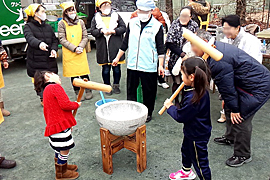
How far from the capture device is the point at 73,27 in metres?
4.22

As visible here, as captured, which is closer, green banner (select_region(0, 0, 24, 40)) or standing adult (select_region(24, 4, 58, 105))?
standing adult (select_region(24, 4, 58, 105))

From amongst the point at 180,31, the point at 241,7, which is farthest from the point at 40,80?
the point at 241,7

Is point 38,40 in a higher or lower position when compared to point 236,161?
higher

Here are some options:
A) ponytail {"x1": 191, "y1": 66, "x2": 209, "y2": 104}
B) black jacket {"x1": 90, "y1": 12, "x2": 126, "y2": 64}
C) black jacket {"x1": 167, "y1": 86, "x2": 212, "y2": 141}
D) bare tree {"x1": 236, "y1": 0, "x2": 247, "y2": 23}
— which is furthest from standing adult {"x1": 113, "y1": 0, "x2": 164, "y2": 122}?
bare tree {"x1": 236, "y1": 0, "x2": 247, "y2": 23}

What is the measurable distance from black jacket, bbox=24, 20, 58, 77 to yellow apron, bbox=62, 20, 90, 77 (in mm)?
252

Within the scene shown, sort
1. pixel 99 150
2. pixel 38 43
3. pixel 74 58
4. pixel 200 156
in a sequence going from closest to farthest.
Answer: pixel 200 156 < pixel 99 150 < pixel 38 43 < pixel 74 58

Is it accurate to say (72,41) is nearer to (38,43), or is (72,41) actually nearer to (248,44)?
(38,43)

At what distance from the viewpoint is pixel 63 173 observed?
2.51 metres

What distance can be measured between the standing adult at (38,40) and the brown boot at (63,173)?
1804 millimetres

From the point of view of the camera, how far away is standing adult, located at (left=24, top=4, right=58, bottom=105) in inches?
151

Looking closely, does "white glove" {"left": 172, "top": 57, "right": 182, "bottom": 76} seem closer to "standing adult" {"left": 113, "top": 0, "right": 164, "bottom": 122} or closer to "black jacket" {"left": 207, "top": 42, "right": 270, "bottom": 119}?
"standing adult" {"left": 113, "top": 0, "right": 164, "bottom": 122}

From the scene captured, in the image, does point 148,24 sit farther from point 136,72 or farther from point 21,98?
point 21,98

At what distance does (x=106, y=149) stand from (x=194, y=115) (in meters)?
0.96

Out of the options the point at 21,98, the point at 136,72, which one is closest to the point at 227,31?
the point at 136,72
